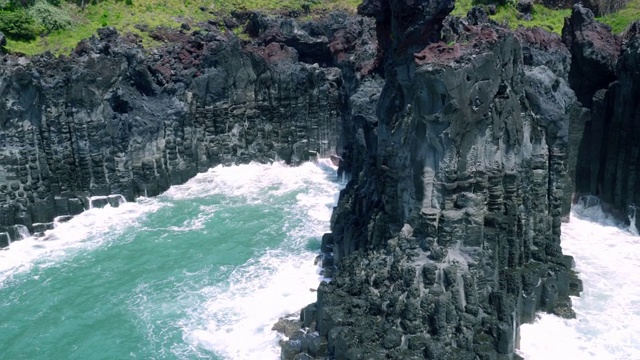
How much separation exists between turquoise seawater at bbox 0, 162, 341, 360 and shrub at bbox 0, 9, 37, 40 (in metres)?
15.5

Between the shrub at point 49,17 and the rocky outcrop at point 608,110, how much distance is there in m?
37.2

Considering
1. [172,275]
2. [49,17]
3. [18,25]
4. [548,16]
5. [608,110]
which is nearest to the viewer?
[172,275]

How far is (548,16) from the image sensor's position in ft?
181

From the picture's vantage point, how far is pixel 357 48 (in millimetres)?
49781

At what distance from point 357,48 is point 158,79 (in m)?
15.0

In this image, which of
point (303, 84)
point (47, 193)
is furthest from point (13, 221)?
point (303, 84)

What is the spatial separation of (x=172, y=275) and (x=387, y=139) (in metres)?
13.9

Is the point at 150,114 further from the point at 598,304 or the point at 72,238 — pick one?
the point at 598,304

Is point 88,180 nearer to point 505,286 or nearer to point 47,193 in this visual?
point 47,193

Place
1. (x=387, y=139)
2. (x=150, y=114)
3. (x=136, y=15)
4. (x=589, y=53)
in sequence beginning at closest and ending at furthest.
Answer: (x=387, y=139)
(x=589, y=53)
(x=150, y=114)
(x=136, y=15)

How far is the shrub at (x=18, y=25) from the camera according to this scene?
47.0 metres

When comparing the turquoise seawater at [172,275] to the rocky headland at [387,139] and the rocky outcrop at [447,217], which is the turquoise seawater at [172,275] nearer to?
the rocky headland at [387,139]

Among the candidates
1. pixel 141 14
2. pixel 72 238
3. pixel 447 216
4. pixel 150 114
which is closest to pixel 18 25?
pixel 150 114

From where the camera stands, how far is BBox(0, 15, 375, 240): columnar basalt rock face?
39469 millimetres
